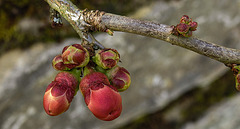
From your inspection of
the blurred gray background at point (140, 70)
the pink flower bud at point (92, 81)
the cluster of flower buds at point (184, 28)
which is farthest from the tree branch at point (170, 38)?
the blurred gray background at point (140, 70)

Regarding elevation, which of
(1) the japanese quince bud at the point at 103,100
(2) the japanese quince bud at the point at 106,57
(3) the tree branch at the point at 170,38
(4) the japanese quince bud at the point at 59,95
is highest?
(3) the tree branch at the point at 170,38

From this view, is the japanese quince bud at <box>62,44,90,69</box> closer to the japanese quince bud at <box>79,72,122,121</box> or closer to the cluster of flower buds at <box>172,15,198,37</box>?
the japanese quince bud at <box>79,72,122,121</box>

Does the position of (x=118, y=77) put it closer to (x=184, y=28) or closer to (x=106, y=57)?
(x=106, y=57)

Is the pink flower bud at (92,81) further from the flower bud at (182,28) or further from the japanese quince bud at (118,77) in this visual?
the flower bud at (182,28)

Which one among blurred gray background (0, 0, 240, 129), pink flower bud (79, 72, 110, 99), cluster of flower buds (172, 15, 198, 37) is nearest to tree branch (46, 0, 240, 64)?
cluster of flower buds (172, 15, 198, 37)

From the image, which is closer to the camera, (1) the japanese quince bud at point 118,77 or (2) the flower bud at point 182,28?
(2) the flower bud at point 182,28

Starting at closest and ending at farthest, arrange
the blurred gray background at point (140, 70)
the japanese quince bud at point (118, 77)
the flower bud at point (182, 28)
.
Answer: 1. the flower bud at point (182, 28)
2. the japanese quince bud at point (118, 77)
3. the blurred gray background at point (140, 70)

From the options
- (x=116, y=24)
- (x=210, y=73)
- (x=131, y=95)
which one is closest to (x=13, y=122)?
(x=131, y=95)
